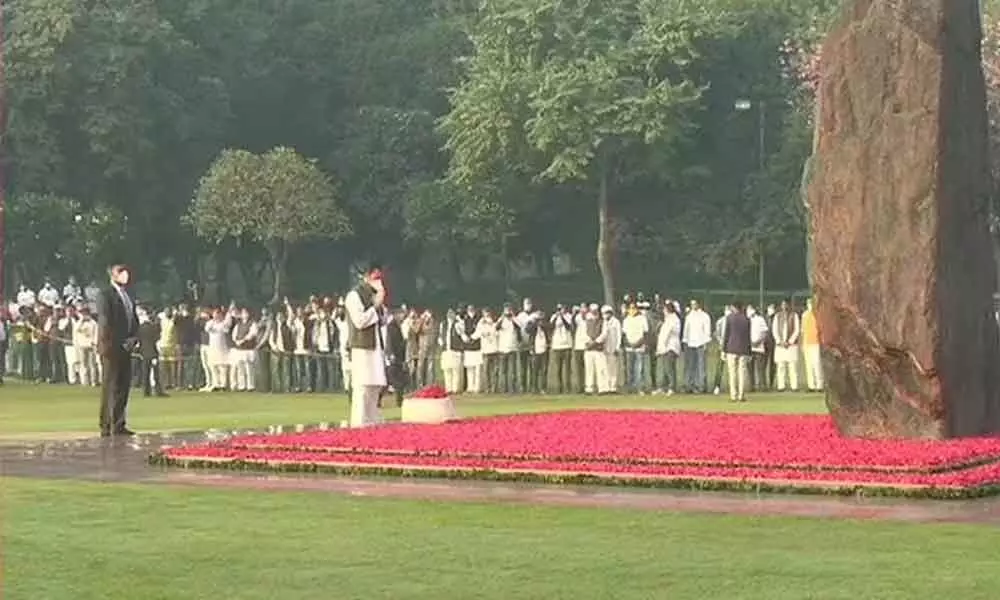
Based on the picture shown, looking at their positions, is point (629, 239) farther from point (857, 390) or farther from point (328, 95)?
point (857, 390)

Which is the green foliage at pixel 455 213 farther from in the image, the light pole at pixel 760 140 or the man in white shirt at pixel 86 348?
the man in white shirt at pixel 86 348

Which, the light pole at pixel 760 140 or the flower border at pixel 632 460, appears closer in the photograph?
the flower border at pixel 632 460

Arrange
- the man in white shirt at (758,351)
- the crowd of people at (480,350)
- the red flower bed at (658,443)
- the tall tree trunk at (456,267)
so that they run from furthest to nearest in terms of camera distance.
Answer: the tall tree trunk at (456,267) → the crowd of people at (480,350) → the man in white shirt at (758,351) → the red flower bed at (658,443)

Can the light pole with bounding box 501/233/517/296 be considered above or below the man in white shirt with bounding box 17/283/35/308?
above

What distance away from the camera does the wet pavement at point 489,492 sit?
44.7 feet

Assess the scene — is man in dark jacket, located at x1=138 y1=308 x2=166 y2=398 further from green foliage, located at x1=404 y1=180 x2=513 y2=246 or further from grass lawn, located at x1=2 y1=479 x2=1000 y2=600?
green foliage, located at x1=404 y1=180 x2=513 y2=246

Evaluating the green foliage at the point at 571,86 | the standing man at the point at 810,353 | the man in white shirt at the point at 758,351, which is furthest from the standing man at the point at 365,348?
the green foliage at the point at 571,86

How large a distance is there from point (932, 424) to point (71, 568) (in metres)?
9.55

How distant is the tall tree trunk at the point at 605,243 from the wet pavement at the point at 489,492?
4354 centimetres

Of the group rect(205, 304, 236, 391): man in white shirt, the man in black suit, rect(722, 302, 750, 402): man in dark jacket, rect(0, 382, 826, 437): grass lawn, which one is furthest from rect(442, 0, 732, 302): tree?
the man in black suit

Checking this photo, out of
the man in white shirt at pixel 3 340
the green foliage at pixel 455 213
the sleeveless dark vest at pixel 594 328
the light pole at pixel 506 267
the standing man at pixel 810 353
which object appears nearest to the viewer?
the standing man at pixel 810 353

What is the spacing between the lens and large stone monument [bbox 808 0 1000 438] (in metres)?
17.8

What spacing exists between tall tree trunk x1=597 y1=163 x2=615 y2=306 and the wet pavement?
143ft

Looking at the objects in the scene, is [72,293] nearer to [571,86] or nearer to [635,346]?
[571,86]
